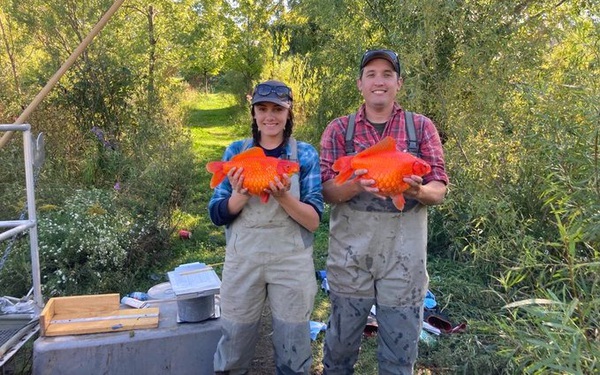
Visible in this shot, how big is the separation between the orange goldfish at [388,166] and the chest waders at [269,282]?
49cm

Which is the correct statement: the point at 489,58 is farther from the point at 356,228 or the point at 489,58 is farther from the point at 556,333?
the point at 556,333

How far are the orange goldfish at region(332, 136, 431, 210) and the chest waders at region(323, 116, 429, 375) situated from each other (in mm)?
279

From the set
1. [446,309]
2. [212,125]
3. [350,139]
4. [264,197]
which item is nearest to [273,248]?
[264,197]

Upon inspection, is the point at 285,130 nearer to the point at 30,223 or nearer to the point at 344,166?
the point at 344,166

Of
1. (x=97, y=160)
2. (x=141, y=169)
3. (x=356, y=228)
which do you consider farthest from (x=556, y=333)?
(x=97, y=160)

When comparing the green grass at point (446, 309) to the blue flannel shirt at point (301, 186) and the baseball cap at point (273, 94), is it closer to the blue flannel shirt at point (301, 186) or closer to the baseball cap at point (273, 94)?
the blue flannel shirt at point (301, 186)

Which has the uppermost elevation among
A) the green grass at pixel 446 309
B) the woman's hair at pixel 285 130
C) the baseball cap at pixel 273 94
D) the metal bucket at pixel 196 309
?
the baseball cap at pixel 273 94

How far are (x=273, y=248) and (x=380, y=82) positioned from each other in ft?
3.31

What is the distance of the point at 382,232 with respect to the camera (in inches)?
96.9

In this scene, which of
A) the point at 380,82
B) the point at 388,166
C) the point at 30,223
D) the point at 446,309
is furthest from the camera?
the point at 446,309

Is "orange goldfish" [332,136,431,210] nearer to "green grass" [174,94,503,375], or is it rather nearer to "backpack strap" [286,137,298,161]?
"backpack strap" [286,137,298,161]

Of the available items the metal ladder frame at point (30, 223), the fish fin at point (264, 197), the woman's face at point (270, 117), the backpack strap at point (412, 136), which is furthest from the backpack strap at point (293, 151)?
the metal ladder frame at point (30, 223)

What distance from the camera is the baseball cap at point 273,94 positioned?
97.4 inches

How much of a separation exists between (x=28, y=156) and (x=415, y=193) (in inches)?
96.2
